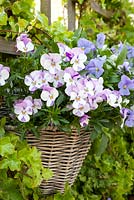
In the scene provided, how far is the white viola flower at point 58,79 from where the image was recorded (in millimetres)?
1087

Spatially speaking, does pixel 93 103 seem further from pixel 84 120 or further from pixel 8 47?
pixel 8 47

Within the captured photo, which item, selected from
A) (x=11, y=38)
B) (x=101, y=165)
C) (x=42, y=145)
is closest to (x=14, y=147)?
(x=42, y=145)

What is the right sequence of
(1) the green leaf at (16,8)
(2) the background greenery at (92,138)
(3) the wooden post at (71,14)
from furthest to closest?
1. (3) the wooden post at (71,14)
2. (1) the green leaf at (16,8)
3. (2) the background greenery at (92,138)

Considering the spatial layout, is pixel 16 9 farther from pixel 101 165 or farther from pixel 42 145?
pixel 101 165

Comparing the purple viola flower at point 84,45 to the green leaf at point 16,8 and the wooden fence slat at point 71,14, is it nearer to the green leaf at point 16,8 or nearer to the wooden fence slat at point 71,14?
the green leaf at point 16,8

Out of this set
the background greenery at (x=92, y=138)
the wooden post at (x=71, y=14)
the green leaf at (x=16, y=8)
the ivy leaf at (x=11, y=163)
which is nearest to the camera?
the ivy leaf at (x=11, y=163)

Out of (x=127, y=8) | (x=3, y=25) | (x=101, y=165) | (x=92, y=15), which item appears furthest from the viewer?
(x=127, y=8)

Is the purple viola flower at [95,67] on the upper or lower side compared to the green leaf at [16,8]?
lower

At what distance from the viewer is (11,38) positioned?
125 centimetres

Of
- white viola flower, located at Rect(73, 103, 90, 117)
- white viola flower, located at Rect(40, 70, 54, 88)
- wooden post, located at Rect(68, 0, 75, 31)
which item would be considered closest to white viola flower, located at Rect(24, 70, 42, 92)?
white viola flower, located at Rect(40, 70, 54, 88)

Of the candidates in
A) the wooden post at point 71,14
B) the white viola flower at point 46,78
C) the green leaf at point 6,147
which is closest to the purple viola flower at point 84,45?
the white viola flower at point 46,78

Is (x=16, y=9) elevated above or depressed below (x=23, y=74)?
above

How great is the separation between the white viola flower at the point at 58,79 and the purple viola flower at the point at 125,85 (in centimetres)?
17

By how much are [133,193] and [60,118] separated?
113 cm
